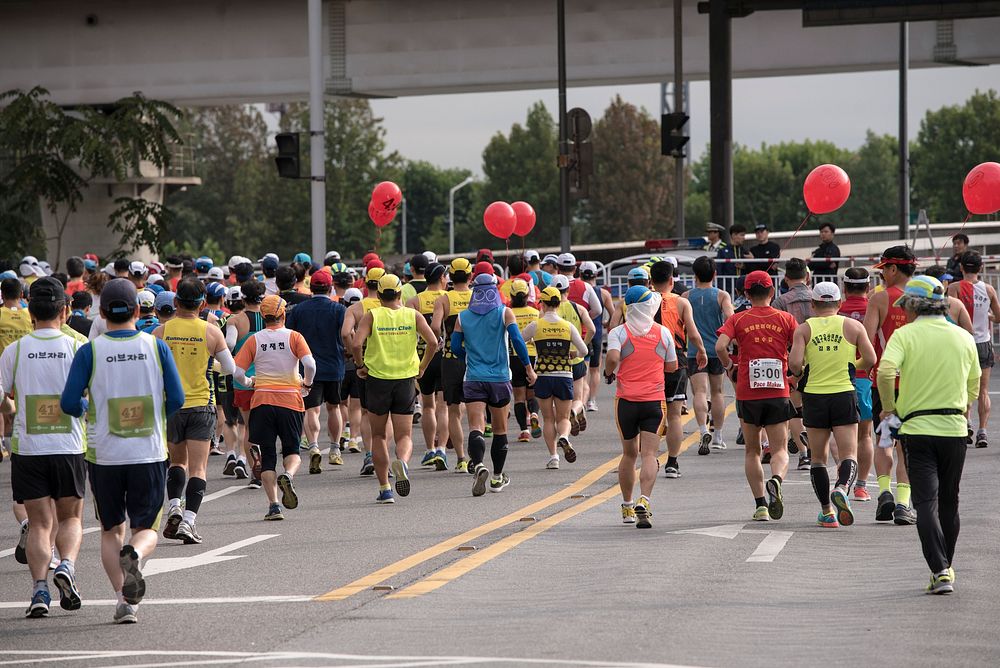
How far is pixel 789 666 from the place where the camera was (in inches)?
290

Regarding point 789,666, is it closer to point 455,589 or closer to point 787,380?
point 455,589

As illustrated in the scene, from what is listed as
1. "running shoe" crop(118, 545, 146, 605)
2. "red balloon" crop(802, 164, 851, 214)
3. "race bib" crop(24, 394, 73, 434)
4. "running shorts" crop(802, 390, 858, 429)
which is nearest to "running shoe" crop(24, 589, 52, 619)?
"running shoe" crop(118, 545, 146, 605)

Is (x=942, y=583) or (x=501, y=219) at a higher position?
(x=501, y=219)

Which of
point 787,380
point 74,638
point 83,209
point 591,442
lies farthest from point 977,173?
point 83,209

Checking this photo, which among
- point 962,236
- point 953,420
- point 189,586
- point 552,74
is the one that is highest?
point 552,74

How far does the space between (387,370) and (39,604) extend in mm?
5072

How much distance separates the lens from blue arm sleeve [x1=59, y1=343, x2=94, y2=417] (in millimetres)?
8664

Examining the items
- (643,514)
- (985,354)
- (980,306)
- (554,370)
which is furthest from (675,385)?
(980,306)

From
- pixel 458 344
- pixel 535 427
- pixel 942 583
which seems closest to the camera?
pixel 942 583

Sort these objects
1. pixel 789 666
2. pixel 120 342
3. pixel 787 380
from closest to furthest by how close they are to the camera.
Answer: pixel 789 666 → pixel 120 342 → pixel 787 380

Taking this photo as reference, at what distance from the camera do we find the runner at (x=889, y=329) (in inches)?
466

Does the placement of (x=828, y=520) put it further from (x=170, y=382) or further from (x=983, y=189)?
(x=983, y=189)

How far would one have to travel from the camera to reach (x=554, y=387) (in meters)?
15.7

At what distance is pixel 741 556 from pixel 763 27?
25610 mm
